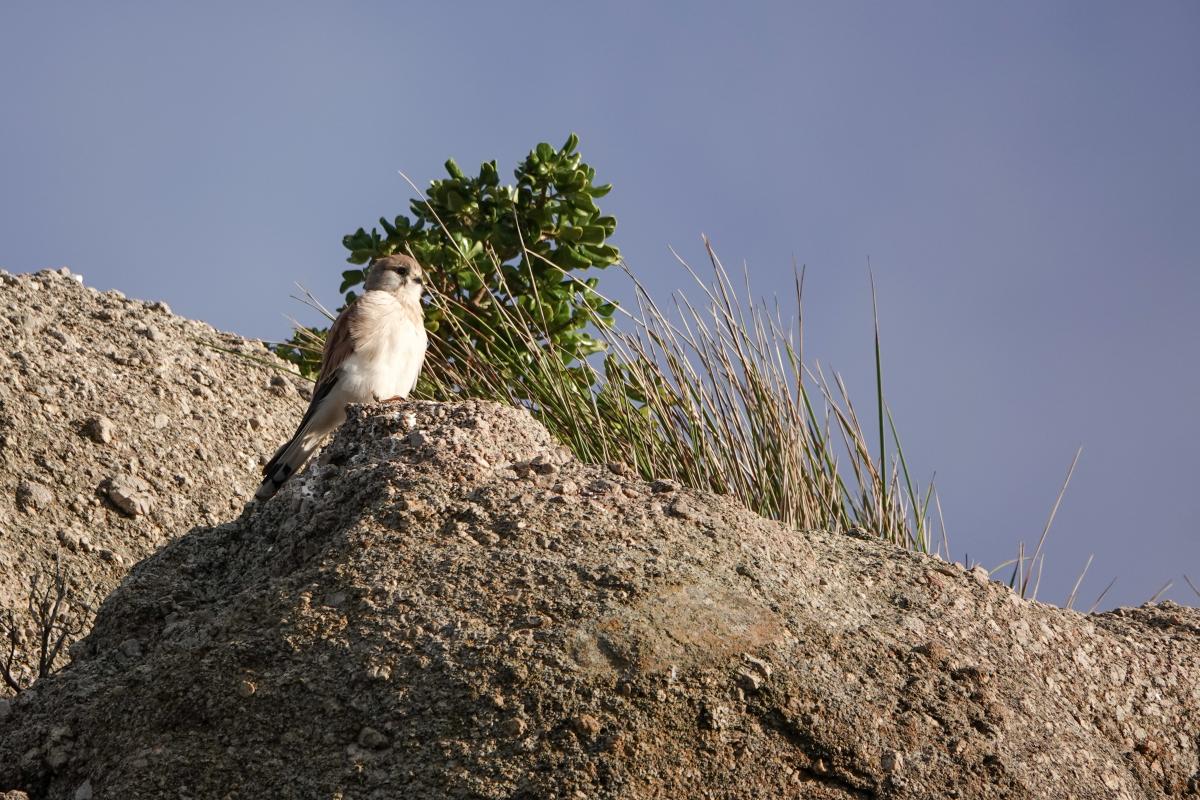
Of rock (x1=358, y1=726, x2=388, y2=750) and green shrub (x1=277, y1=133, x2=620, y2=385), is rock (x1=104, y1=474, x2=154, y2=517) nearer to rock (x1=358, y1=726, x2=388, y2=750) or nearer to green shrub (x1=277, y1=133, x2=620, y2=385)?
green shrub (x1=277, y1=133, x2=620, y2=385)

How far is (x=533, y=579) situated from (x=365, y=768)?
22.8 inches

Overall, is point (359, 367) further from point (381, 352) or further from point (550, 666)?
point (550, 666)

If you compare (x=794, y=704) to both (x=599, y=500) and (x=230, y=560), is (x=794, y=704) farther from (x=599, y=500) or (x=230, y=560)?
(x=230, y=560)

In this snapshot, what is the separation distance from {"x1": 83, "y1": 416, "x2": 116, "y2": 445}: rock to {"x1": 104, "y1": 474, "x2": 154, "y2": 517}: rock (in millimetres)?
272

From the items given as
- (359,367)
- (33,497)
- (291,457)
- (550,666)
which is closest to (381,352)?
(359,367)

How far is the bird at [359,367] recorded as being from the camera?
4.89 meters

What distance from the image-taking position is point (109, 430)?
6.27m

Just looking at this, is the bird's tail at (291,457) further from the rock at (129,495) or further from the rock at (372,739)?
the rock at (372,739)

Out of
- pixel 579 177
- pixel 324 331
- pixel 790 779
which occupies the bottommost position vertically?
pixel 790 779

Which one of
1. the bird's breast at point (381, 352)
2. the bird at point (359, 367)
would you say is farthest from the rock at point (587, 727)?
the bird's breast at point (381, 352)

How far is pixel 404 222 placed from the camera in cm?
619

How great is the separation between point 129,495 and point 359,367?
5.45 feet

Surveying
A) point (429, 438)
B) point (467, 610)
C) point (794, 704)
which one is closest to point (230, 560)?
point (429, 438)

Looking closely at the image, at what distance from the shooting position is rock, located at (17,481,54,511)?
5.75m
